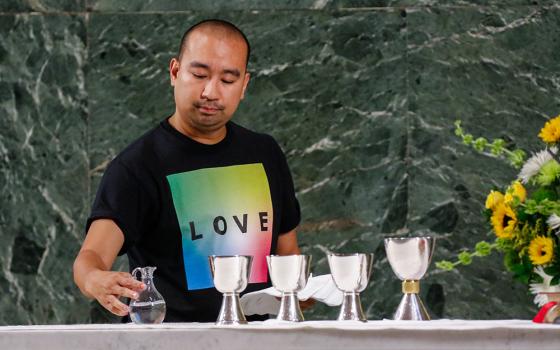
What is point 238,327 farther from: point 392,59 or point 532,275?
point 392,59

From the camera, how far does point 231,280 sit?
203cm

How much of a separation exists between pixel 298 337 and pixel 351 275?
0.27m

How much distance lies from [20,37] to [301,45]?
0.96 meters

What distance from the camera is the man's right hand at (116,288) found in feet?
6.84

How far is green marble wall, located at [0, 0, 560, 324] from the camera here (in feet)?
12.9

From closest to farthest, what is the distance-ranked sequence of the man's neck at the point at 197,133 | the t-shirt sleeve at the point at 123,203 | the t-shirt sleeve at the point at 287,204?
1. the t-shirt sleeve at the point at 123,203
2. the man's neck at the point at 197,133
3. the t-shirt sleeve at the point at 287,204

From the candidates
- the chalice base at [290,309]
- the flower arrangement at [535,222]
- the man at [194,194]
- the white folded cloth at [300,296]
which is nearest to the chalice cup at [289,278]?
the chalice base at [290,309]

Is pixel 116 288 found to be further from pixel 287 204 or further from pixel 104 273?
pixel 287 204

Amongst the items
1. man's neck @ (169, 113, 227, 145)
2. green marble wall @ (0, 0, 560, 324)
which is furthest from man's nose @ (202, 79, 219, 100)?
green marble wall @ (0, 0, 560, 324)

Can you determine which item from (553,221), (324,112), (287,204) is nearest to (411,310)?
(553,221)

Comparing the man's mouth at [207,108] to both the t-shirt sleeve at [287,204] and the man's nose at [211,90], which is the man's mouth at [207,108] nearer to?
the man's nose at [211,90]

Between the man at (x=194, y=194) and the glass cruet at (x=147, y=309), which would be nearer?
the glass cruet at (x=147, y=309)

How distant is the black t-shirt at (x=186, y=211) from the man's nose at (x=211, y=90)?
0.45 feet

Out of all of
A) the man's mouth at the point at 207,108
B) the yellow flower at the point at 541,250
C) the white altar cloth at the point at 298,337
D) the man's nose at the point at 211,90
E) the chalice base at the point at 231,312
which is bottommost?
the white altar cloth at the point at 298,337
